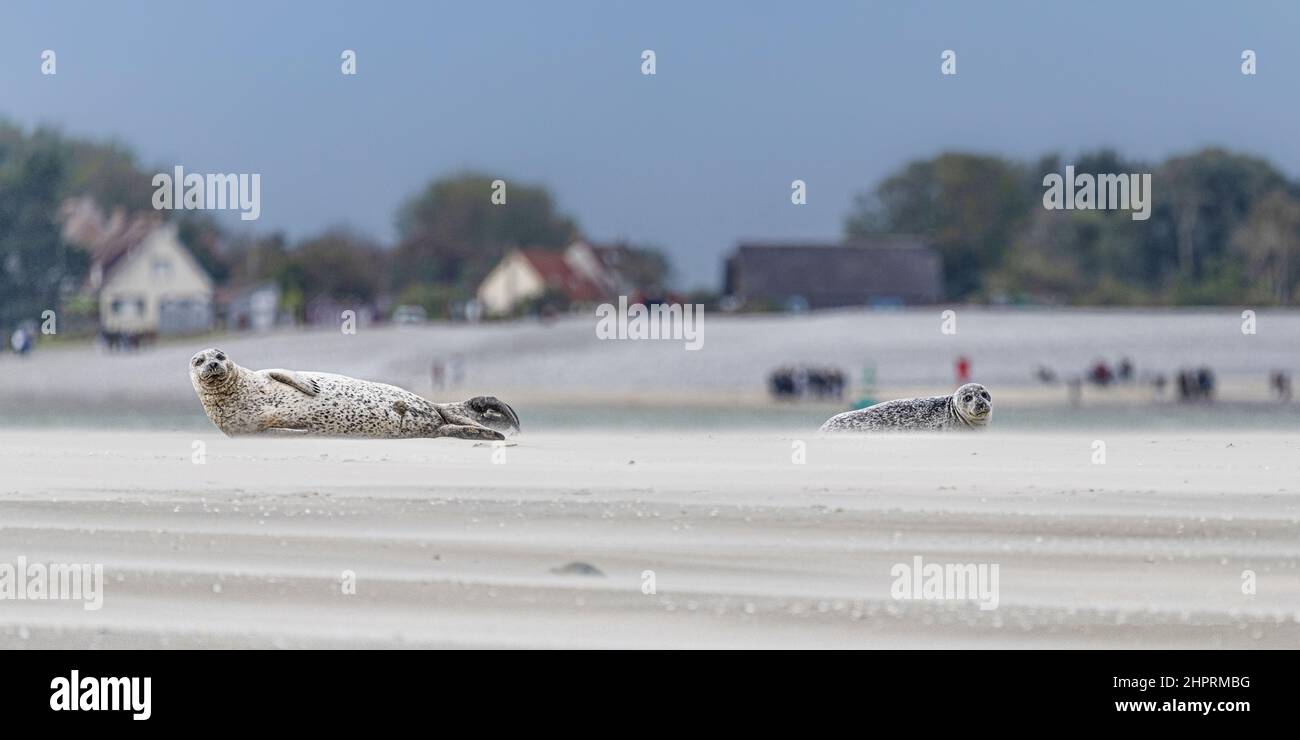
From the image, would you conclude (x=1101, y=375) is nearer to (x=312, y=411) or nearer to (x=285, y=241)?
(x=312, y=411)

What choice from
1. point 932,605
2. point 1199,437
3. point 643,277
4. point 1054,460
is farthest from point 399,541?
point 643,277

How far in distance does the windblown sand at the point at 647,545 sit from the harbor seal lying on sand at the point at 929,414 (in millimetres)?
→ 1936

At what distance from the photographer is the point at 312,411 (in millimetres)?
13188

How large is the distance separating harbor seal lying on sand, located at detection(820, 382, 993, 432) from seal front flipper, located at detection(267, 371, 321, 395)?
4439mm

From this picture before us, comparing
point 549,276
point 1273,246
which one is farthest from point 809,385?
point 549,276

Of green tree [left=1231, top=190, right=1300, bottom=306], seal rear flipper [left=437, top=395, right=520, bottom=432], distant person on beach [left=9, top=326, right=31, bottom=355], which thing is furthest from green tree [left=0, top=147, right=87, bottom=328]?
seal rear flipper [left=437, top=395, right=520, bottom=432]

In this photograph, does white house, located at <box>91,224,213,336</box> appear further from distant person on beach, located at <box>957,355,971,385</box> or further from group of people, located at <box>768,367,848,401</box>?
distant person on beach, located at <box>957,355,971,385</box>

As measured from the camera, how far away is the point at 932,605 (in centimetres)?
776

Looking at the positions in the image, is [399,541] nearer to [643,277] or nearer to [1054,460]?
[1054,460]

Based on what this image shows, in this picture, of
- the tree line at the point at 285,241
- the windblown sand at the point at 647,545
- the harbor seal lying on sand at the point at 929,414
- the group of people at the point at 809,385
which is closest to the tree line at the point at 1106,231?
the tree line at the point at 285,241

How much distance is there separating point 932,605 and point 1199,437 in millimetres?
7288

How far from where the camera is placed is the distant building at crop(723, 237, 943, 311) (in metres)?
70.3

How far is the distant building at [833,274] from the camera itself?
231ft
